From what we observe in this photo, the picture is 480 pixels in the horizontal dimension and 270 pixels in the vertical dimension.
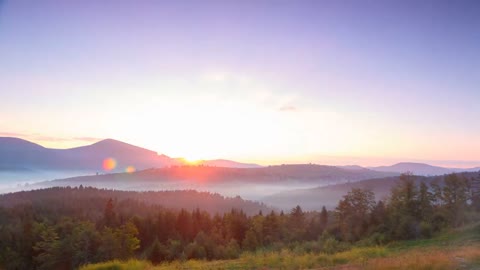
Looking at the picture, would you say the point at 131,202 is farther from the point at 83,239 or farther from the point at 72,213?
the point at 83,239

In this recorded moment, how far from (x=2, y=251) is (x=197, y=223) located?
142 ft

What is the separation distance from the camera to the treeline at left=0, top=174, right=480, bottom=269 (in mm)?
45844

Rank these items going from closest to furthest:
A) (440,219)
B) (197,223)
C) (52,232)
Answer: (440,219) < (52,232) < (197,223)

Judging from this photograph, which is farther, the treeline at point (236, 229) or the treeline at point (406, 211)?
the treeline at point (236, 229)

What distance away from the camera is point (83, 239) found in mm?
69625

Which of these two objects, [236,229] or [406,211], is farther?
[236,229]

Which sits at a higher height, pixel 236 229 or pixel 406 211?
pixel 406 211

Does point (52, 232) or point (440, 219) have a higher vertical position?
point (440, 219)

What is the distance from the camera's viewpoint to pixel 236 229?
9438 centimetres

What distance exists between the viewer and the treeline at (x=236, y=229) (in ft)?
150

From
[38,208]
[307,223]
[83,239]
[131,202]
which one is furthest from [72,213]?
[307,223]

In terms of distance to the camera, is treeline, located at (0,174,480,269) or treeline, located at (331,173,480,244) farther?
treeline, located at (0,174,480,269)

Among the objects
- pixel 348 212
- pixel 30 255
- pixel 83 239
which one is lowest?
pixel 30 255

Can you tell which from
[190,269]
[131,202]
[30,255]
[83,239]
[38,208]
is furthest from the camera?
[131,202]
